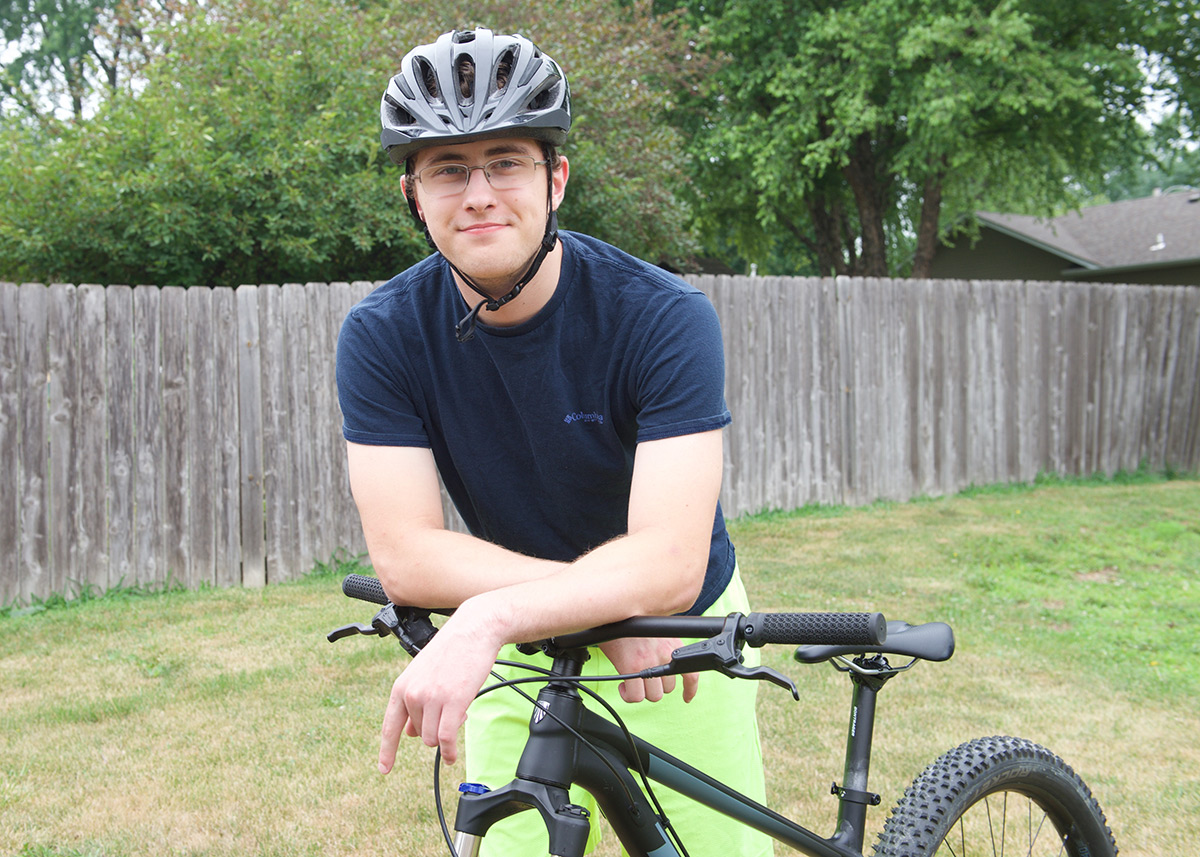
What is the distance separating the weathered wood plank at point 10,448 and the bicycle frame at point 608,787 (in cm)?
604

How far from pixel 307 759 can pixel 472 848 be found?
118 inches

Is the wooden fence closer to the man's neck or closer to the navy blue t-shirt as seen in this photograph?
the navy blue t-shirt

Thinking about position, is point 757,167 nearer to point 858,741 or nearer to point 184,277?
point 184,277

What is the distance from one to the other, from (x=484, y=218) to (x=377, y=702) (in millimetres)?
3639

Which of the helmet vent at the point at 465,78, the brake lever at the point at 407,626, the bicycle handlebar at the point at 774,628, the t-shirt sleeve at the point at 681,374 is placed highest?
the helmet vent at the point at 465,78

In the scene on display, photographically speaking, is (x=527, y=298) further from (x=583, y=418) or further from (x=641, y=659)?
(x=641, y=659)

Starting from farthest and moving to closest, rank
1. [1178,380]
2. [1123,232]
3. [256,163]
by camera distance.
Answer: [1123,232] < [1178,380] < [256,163]

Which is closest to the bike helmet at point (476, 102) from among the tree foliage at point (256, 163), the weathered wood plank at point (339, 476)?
the weathered wood plank at point (339, 476)

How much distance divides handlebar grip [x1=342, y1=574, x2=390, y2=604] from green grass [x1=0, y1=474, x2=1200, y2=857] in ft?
6.44

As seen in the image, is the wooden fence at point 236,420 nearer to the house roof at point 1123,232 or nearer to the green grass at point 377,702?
the green grass at point 377,702

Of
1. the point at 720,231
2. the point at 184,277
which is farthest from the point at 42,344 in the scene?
the point at 720,231

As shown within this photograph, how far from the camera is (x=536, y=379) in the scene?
2074 mm

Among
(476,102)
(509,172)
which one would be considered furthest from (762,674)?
(476,102)

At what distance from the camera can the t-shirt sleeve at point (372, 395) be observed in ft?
6.52
